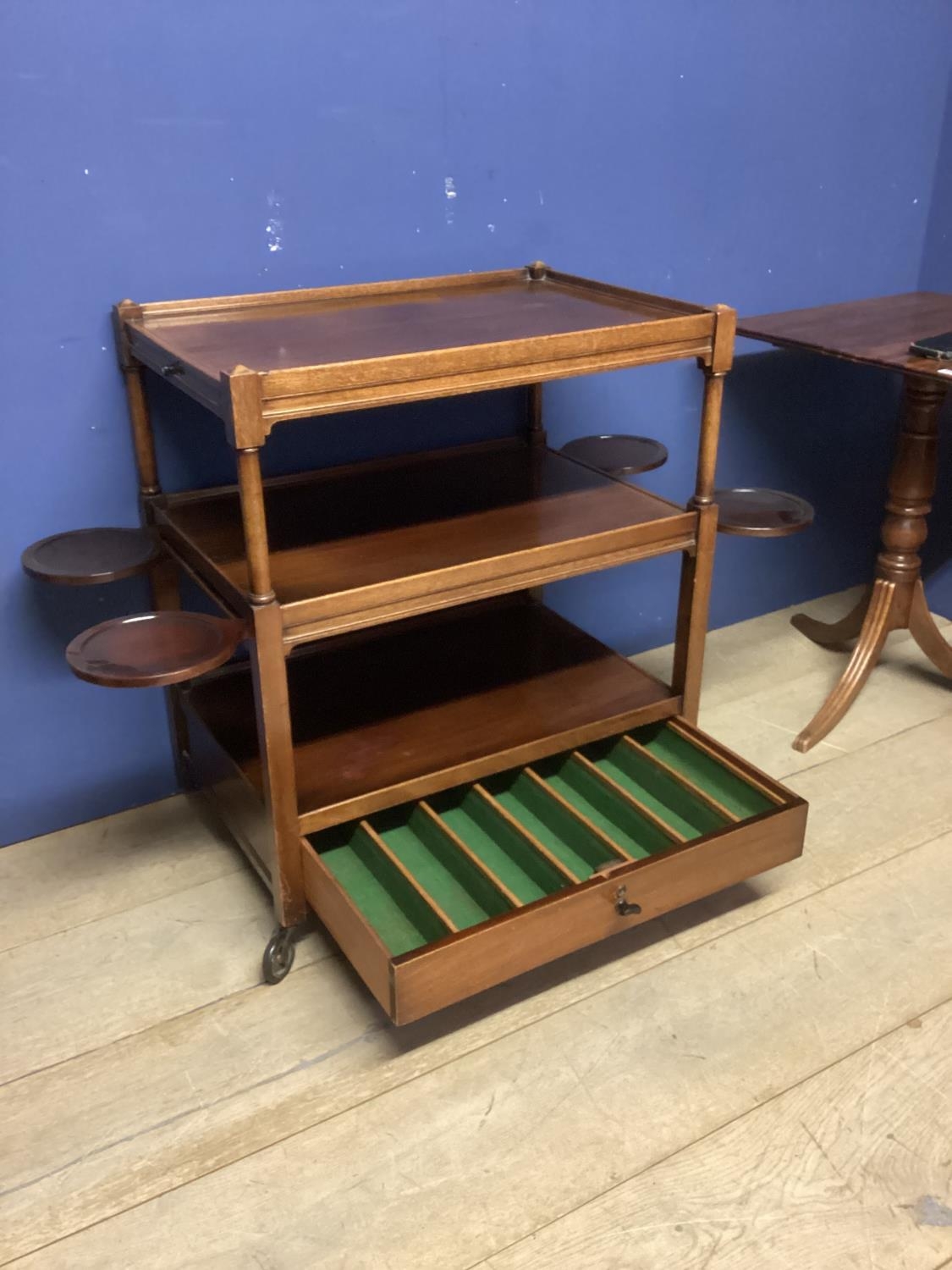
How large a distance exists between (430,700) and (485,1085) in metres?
0.61

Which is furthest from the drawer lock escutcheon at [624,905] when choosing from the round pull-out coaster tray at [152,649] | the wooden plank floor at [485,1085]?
the round pull-out coaster tray at [152,649]

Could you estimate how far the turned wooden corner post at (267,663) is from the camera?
3.98ft

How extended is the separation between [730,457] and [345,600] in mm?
1240

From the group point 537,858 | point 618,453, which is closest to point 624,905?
point 537,858

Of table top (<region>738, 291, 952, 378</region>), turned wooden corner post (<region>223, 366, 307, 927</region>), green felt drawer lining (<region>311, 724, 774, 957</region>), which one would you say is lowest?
green felt drawer lining (<region>311, 724, 774, 957</region>)

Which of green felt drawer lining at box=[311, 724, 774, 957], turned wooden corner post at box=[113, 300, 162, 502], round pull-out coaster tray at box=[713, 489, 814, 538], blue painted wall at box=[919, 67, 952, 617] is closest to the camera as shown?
green felt drawer lining at box=[311, 724, 774, 957]

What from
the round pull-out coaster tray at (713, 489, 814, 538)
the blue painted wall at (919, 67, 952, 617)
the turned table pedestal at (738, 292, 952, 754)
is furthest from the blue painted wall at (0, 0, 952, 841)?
the round pull-out coaster tray at (713, 489, 814, 538)

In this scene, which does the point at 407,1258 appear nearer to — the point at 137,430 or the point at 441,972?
the point at 441,972

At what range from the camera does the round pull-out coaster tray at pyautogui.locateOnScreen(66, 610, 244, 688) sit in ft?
4.25

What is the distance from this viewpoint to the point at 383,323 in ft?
5.08

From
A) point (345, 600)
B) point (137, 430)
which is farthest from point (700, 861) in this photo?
point (137, 430)

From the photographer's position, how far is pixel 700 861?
147 cm

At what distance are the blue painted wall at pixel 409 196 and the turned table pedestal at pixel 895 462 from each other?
0.15 metres

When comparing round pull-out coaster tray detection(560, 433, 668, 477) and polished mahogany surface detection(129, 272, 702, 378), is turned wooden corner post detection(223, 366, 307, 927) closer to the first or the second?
polished mahogany surface detection(129, 272, 702, 378)
